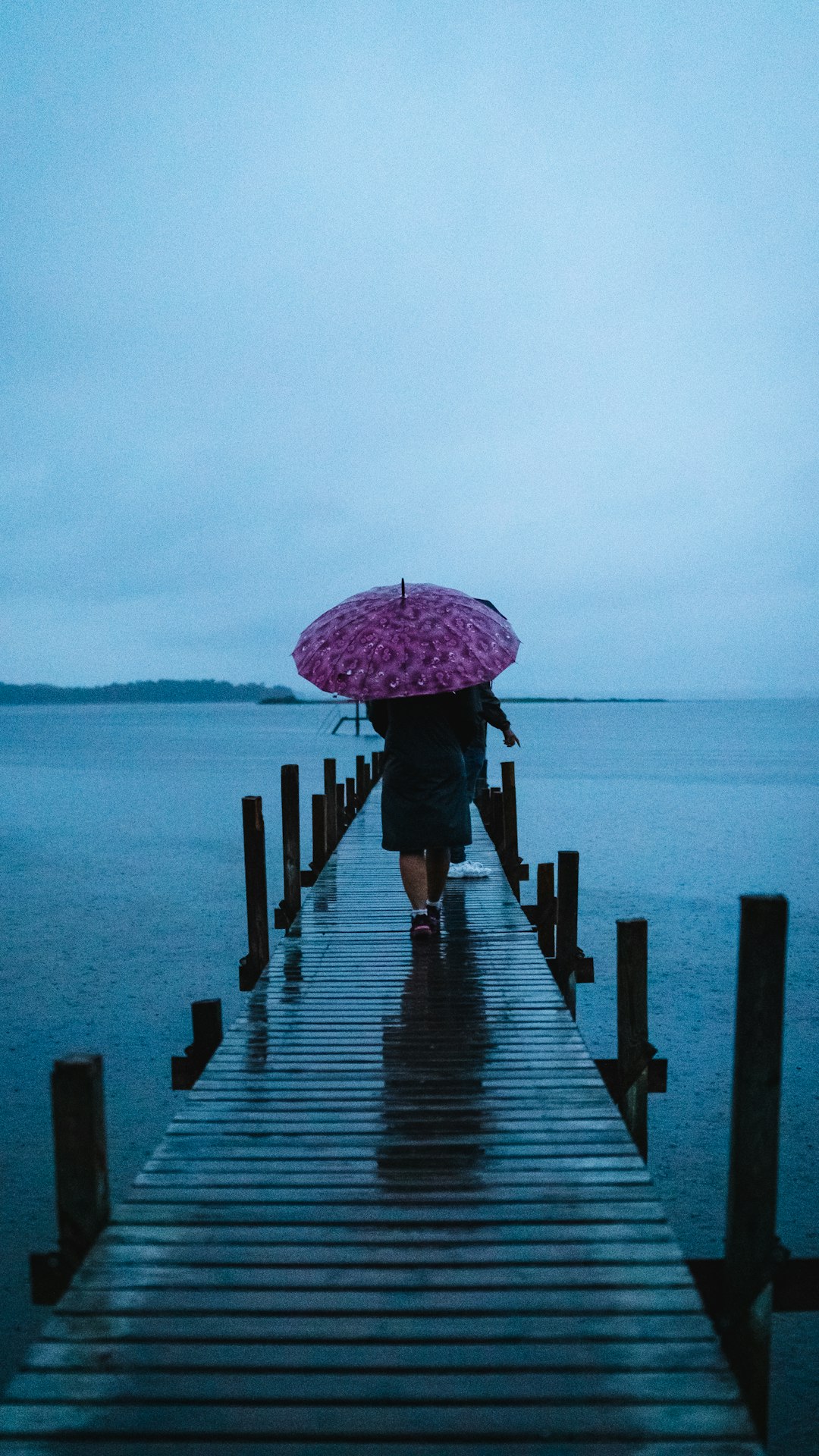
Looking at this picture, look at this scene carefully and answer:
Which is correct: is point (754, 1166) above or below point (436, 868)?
below

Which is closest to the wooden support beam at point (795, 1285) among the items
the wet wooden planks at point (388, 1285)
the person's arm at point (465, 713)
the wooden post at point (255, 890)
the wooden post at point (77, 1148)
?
the wet wooden planks at point (388, 1285)

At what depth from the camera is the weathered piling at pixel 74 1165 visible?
291cm

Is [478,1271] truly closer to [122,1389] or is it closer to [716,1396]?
[716,1396]

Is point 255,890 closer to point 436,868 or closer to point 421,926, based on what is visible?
point 421,926

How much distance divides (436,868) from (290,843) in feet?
7.81

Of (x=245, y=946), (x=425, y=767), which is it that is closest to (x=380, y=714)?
(x=425, y=767)

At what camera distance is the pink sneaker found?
6449mm

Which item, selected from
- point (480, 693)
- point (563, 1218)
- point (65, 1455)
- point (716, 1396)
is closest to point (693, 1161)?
point (480, 693)

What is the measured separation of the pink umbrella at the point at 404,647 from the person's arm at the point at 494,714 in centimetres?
135

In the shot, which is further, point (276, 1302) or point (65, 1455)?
point (276, 1302)

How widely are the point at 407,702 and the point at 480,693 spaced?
69.0 inches

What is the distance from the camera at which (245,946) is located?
15812mm

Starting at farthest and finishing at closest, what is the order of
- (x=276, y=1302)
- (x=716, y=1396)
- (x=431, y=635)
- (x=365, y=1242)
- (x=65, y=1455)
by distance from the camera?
1. (x=431, y=635)
2. (x=365, y=1242)
3. (x=276, y=1302)
4. (x=716, y=1396)
5. (x=65, y=1455)

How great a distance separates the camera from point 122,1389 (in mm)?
2311
